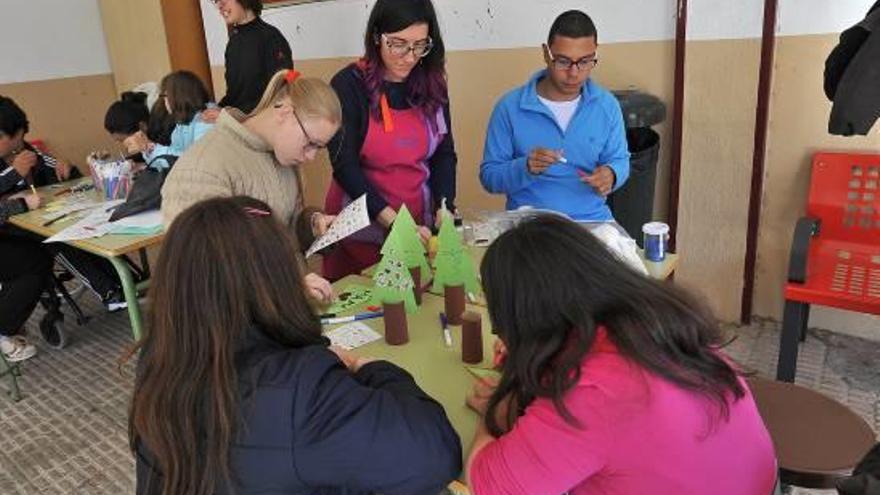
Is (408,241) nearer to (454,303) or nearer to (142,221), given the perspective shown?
(454,303)

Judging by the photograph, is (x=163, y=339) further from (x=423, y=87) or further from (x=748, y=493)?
(x=423, y=87)

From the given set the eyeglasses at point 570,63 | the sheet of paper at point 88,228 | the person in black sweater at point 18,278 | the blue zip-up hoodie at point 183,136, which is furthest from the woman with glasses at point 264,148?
the person in black sweater at point 18,278

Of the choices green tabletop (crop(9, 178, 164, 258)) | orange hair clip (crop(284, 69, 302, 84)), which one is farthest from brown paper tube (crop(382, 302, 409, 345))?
green tabletop (crop(9, 178, 164, 258))

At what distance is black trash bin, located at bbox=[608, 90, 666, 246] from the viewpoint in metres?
2.76

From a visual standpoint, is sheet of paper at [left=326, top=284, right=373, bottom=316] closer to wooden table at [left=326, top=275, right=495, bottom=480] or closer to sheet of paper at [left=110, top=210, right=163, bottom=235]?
wooden table at [left=326, top=275, right=495, bottom=480]

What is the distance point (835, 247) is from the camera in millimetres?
2541

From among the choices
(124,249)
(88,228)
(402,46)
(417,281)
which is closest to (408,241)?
(417,281)

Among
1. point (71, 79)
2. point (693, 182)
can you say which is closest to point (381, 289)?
point (693, 182)

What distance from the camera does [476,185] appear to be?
3744 mm

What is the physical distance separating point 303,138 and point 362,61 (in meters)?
0.50

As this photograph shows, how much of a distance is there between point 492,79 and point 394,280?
6.68 feet

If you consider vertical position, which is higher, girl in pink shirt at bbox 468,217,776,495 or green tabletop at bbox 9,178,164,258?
girl in pink shirt at bbox 468,217,776,495

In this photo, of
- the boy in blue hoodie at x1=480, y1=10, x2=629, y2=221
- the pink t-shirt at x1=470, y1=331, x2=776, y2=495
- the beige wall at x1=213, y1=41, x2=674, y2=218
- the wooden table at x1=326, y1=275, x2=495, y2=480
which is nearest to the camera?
the pink t-shirt at x1=470, y1=331, x2=776, y2=495

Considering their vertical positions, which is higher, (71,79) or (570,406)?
(71,79)
